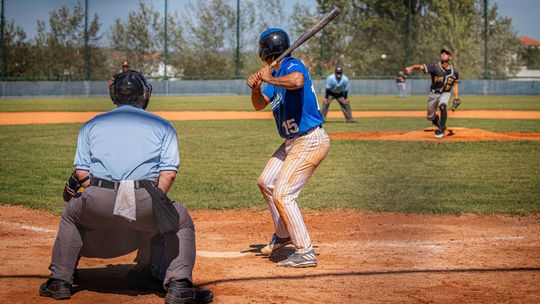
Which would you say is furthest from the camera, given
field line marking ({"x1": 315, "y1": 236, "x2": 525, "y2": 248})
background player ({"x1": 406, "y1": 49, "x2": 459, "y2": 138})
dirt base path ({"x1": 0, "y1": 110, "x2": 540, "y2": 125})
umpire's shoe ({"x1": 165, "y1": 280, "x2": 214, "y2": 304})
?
dirt base path ({"x1": 0, "y1": 110, "x2": 540, "y2": 125})

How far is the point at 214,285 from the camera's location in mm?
5258

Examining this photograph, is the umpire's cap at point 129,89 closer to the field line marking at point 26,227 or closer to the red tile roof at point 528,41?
the field line marking at point 26,227

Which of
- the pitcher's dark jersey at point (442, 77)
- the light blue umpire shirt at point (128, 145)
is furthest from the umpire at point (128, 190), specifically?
the pitcher's dark jersey at point (442, 77)

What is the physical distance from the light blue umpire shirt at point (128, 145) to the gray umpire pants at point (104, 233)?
147 millimetres

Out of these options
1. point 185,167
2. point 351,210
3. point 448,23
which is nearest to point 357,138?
point 185,167

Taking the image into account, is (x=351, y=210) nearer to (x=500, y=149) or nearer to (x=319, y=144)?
(x=319, y=144)

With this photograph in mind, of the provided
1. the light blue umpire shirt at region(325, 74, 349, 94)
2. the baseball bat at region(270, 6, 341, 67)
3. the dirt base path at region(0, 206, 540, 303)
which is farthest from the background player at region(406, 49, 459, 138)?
the baseball bat at region(270, 6, 341, 67)

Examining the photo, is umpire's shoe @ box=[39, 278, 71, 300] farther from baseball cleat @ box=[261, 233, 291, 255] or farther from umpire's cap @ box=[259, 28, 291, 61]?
umpire's cap @ box=[259, 28, 291, 61]

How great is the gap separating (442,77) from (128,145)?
14.2 meters

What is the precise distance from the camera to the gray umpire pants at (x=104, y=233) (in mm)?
4508

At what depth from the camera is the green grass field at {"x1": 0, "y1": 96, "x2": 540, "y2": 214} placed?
30.1 ft

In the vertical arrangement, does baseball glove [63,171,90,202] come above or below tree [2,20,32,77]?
below

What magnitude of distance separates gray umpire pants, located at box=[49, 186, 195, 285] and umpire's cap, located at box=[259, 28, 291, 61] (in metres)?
1.69

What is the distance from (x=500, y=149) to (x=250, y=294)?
1149 cm
